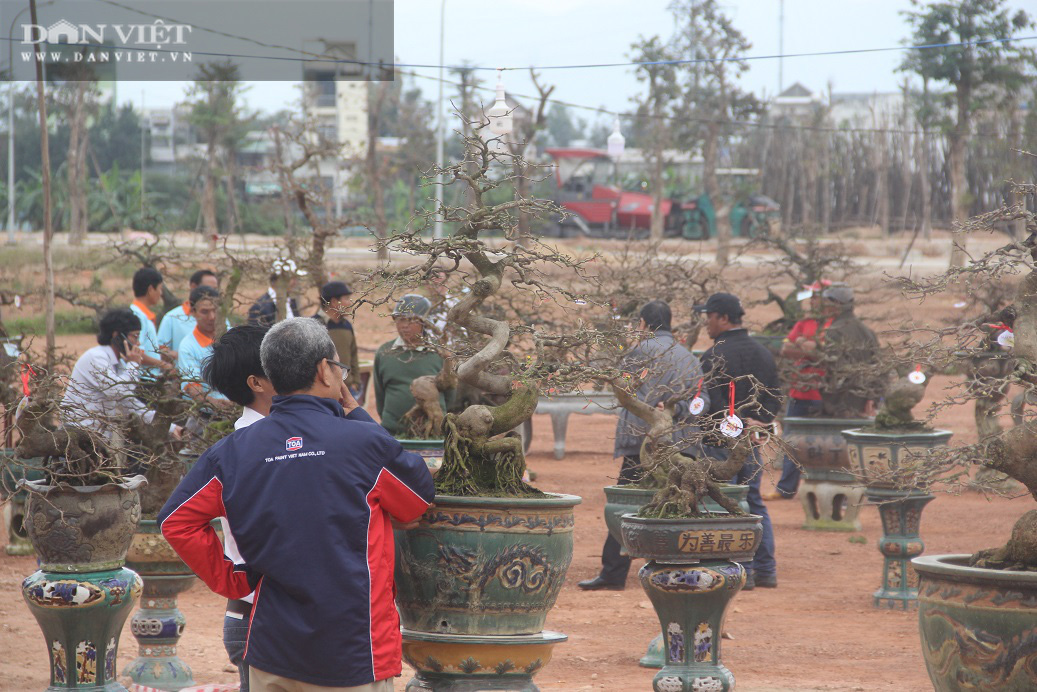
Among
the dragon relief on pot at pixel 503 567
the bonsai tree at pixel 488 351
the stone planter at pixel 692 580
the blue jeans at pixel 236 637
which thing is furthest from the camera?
the stone planter at pixel 692 580

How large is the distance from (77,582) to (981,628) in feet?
10.8

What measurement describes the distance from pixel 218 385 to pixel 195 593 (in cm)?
470

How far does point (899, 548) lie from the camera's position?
772 centimetres

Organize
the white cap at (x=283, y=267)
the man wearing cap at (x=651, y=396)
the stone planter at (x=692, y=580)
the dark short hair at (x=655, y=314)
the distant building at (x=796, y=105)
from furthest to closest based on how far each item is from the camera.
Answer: the distant building at (x=796, y=105)
the white cap at (x=283, y=267)
the dark short hair at (x=655, y=314)
the man wearing cap at (x=651, y=396)
the stone planter at (x=692, y=580)

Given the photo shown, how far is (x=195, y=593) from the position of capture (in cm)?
816

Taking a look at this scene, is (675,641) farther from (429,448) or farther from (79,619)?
(429,448)

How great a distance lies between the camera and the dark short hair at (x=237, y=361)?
12.5ft

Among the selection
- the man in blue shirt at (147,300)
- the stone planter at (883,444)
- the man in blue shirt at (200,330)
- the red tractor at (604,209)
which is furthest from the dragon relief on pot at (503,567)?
the red tractor at (604,209)

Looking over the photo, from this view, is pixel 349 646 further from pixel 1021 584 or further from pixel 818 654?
pixel 818 654

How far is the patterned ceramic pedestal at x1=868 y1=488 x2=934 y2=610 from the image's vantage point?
7.68 metres

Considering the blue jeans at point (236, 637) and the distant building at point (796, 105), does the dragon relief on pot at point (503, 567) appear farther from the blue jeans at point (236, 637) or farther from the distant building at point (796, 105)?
the distant building at point (796, 105)

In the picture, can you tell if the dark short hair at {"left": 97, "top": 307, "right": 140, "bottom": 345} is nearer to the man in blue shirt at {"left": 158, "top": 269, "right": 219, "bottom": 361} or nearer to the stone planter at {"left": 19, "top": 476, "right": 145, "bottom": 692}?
the man in blue shirt at {"left": 158, "top": 269, "right": 219, "bottom": 361}

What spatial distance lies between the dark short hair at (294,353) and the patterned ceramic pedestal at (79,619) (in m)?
1.93

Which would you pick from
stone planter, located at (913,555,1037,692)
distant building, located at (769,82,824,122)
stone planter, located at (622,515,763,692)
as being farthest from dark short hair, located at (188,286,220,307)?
distant building, located at (769,82,824,122)
